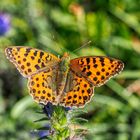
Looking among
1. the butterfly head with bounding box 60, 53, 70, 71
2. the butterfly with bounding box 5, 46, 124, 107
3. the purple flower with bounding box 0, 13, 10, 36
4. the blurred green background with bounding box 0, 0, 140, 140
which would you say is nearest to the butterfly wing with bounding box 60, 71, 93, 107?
the butterfly with bounding box 5, 46, 124, 107

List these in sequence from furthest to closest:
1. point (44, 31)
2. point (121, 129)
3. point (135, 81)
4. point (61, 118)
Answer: point (44, 31) < point (135, 81) < point (121, 129) < point (61, 118)

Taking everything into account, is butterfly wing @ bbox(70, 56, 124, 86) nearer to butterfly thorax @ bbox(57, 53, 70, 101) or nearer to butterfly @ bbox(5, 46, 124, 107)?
butterfly @ bbox(5, 46, 124, 107)

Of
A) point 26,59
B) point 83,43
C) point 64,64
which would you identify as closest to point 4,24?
point 83,43

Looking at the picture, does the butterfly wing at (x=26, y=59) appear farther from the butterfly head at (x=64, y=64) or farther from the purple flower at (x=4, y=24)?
the purple flower at (x=4, y=24)

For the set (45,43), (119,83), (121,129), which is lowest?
(121,129)

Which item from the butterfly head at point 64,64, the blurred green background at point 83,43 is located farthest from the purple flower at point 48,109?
the blurred green background at point 83,43

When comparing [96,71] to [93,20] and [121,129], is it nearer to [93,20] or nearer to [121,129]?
[121,129]

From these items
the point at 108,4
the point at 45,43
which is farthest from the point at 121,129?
the point at 108,4
